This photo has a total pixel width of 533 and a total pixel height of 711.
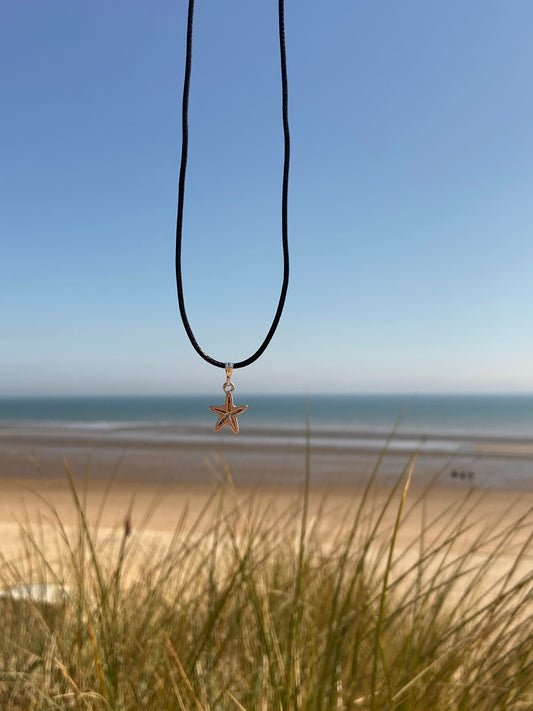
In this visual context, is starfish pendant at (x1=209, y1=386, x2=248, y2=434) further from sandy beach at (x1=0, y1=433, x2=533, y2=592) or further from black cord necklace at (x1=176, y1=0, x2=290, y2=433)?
sandy beach at (x1=0, y1=433, x2=533, y2=592)

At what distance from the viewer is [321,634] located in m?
2.24

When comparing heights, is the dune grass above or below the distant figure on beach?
above

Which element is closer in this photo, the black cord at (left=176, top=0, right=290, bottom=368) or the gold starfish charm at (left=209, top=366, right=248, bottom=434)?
the black cord at (left=176, top=0, right=290, bottom=368)

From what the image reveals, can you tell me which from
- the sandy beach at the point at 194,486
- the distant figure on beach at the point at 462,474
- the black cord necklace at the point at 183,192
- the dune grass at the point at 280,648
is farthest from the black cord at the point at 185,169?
the distant figure on beach at the point at 462,474

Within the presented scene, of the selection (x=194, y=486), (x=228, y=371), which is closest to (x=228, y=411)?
(x=228, y=371)

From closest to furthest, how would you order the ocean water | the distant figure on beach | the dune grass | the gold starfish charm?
the dune grass → the gold starfish charm → the distant figure on beach → the ocean water

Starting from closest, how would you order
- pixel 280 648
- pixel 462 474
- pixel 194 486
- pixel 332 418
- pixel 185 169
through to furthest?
1. pixel 185 169
2. pixel 280 648
3. pixel 194 486
4. pixel 462 474
5. pixel 332 418

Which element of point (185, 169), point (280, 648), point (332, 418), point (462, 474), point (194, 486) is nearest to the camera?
point (185, 169)

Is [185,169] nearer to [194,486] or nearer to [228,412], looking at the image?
[228,412]

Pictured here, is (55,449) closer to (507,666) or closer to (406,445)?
(406,445)

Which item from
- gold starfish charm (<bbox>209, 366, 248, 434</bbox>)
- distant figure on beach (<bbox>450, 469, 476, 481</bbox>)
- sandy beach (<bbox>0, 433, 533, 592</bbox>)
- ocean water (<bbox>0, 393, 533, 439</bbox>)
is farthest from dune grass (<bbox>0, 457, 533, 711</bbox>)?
distant figure on beach (<bbox>450, 469, 476, 481</bbox>)

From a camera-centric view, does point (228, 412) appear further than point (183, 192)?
Result: Yes

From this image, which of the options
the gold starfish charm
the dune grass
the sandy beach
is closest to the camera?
the dune grass

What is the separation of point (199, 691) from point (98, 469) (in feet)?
48.9
